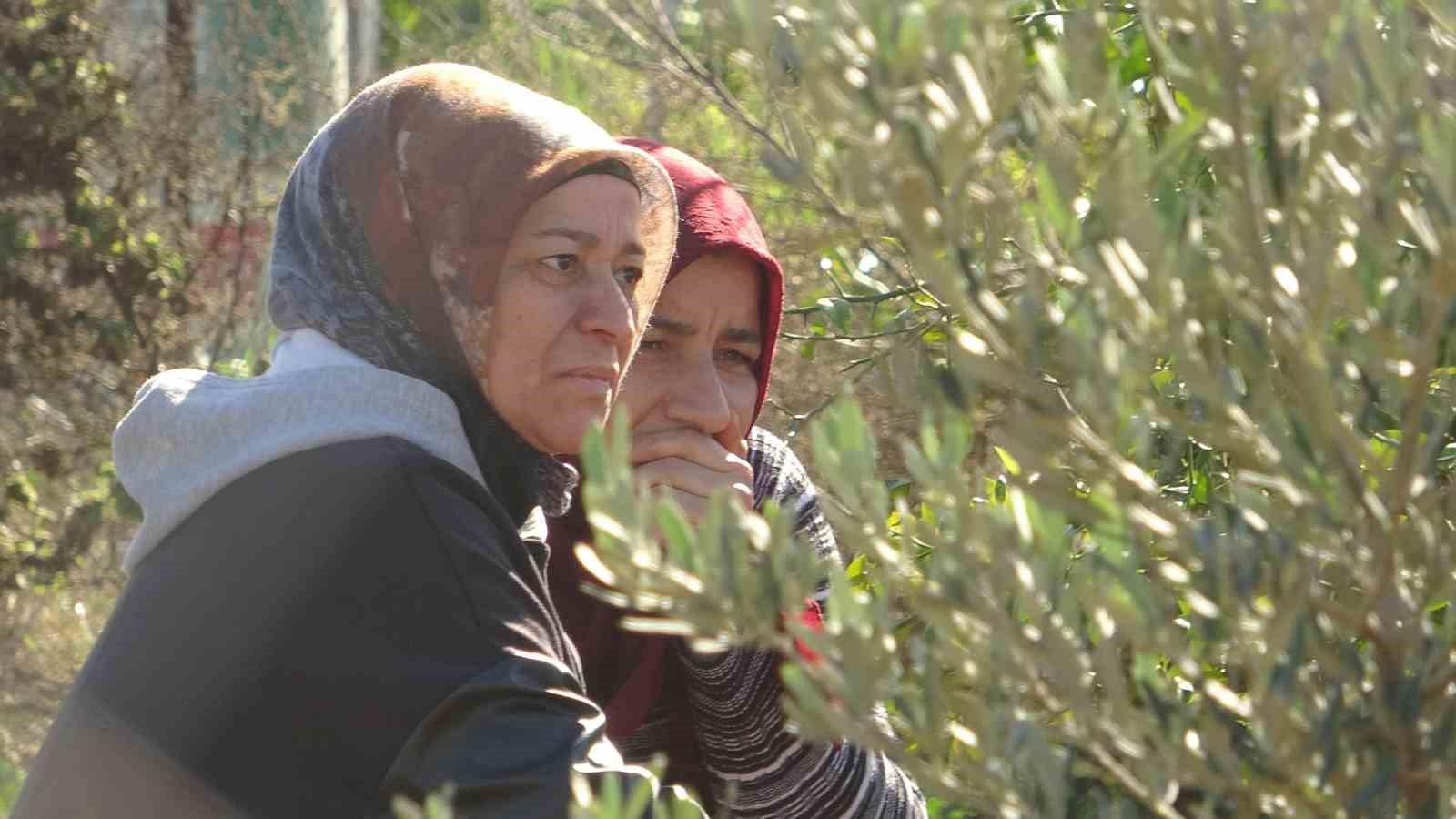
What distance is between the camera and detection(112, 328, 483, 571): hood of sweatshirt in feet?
6.99

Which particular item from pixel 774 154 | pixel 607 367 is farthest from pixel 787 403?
pixel 774 154

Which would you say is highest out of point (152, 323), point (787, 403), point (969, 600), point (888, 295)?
point (969, 600)

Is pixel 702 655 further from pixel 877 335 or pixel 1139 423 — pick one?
pixel 1139 423

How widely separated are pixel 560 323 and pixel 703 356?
572 millimetres

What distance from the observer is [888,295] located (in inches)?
104

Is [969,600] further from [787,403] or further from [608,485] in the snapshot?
[787,403]

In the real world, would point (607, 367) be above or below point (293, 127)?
above

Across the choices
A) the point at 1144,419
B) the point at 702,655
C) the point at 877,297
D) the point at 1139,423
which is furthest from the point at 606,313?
the point at 1139,423

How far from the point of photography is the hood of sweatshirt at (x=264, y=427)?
2131 millimetres

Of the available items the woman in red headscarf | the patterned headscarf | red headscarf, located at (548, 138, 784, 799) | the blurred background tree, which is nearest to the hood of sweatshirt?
the patterned headscarf

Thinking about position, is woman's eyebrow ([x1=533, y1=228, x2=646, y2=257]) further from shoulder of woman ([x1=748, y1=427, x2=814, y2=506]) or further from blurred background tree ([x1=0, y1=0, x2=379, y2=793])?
blurred background tree ([x1=0, y1=0, x2=379, y2=793])

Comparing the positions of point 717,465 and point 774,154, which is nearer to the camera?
point 774,154

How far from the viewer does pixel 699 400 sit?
2867 mm

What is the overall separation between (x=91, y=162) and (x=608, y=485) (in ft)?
23.4
